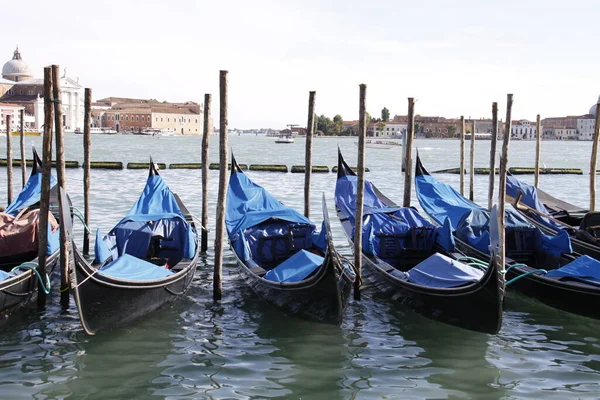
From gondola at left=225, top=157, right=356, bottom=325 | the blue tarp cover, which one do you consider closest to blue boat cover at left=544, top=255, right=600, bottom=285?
gondola at left=225, top=157, right=356, bottom=325

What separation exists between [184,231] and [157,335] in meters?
1.56

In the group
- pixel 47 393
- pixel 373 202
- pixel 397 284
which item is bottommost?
pixel 47 393

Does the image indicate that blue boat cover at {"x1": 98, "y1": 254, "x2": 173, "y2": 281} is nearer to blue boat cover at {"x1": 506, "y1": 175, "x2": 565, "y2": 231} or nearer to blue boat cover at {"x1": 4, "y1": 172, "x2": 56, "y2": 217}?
blue boat cover at {"x1": 4, "y1": 172, "x2": 56, "y2": 217}

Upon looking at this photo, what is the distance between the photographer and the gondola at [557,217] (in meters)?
6.16

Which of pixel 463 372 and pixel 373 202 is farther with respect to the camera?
pixel 373 202

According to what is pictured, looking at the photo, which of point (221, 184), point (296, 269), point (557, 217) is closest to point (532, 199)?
point (557, 217)

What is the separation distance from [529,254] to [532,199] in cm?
205

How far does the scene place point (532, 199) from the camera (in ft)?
25.5

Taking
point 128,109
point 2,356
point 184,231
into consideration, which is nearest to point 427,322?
point 184,231

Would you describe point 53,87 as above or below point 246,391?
above

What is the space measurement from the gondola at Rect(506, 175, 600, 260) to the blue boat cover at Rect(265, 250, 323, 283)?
244 centimetres

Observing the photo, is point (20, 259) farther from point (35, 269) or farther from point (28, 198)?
point (28, 198)

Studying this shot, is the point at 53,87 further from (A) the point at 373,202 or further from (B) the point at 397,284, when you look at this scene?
(A) the point at 373,202

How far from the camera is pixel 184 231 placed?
19.5 feet
